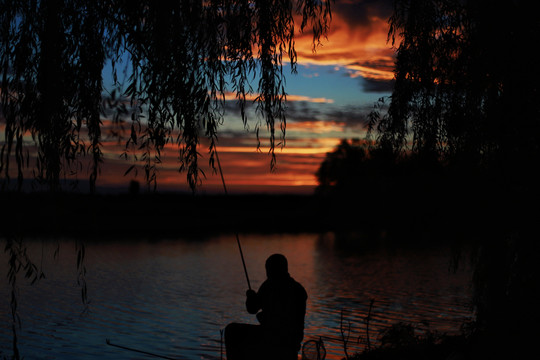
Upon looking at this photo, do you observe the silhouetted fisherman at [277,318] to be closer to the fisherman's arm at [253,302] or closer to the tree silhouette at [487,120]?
the fisherman's arm at [253,302]

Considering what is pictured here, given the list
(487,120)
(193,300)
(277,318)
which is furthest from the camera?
(193,300)

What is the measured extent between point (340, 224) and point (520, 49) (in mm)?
51157

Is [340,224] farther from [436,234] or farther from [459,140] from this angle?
[459,140]

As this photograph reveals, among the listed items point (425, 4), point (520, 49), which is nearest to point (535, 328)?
point (520, 49)

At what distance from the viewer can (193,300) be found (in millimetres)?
14430

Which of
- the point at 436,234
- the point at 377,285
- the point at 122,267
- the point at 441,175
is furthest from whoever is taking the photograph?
the point at 436,234

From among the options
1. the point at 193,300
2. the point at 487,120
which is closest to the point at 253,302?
the point at 487,120

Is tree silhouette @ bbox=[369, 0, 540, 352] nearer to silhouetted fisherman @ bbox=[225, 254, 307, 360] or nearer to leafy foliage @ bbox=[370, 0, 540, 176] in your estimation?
leafy foliage @ bbox=[370, 0, 540, 176]

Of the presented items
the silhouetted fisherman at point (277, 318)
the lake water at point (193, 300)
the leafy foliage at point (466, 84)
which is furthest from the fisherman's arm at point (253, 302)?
the leafy foliage at point (466, 84)

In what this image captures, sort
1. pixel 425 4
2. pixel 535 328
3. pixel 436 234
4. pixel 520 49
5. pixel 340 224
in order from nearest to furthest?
pixel 535 328 < pixel 520 49 < pixel 425 4 < pixel 436 234 < pixel 340 224

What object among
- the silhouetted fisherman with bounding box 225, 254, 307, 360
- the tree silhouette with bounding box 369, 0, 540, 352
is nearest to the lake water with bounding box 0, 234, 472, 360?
the silhouetted fisherman with bounding box 225, 254, 307, 360

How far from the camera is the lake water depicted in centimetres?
936

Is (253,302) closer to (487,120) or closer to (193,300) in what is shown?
(487,120)

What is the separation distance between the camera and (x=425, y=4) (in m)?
5.20
